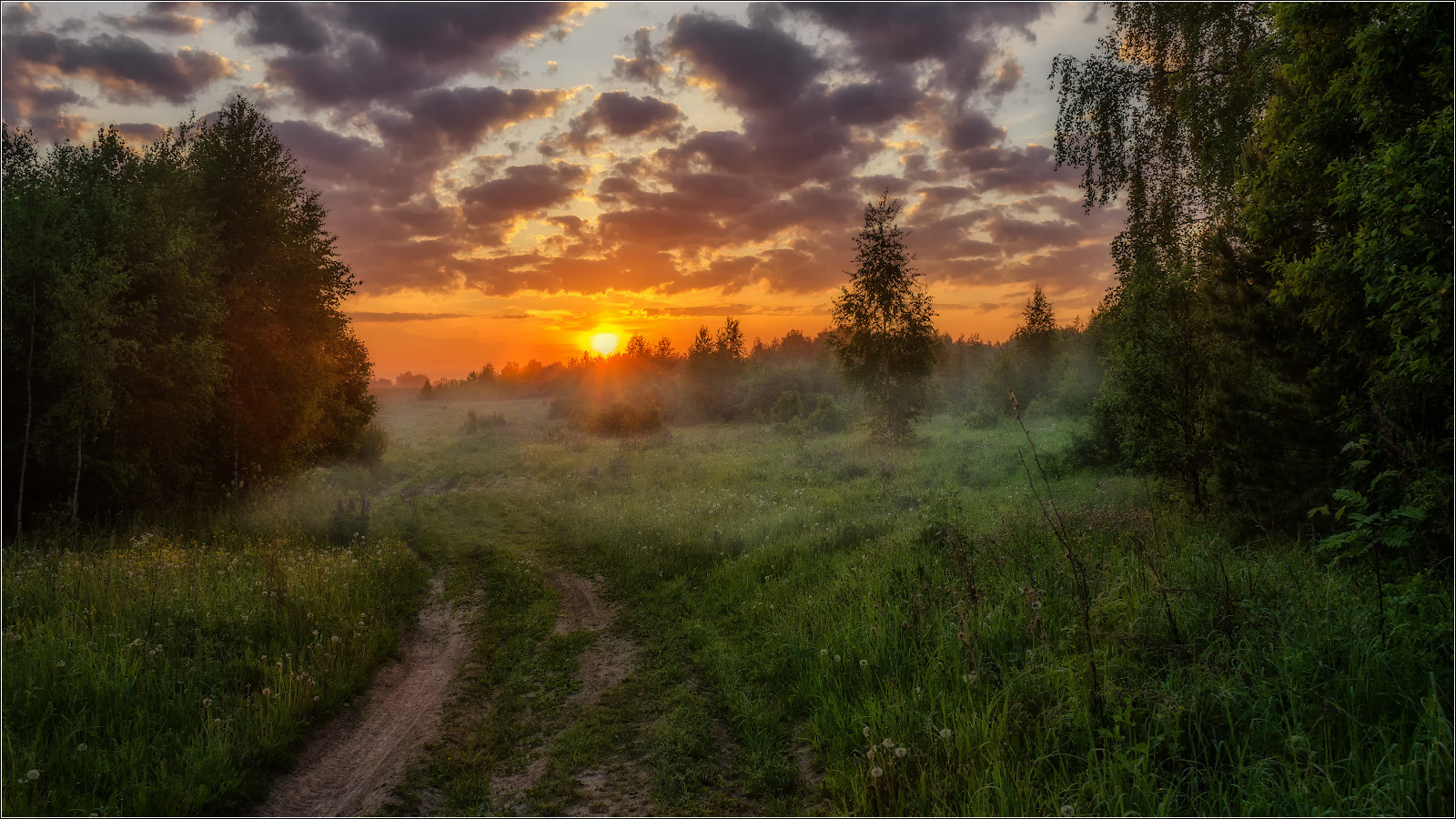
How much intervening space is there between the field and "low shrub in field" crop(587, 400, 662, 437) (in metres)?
31.6

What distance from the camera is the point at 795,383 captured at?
200 feet

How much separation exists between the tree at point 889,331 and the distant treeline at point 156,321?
25068mm

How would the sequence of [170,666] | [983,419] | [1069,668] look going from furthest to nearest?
[983,419] < [170,666] < [1069,668]

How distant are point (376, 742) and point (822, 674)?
16.0 ft

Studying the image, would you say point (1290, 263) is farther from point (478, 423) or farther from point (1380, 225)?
point (478, 423)

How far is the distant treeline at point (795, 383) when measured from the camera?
45562mm

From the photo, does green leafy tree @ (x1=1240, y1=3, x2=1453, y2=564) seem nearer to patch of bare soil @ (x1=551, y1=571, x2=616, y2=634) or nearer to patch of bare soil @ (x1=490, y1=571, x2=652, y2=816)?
patch of bare soil @ (x1=490, y1=571, x2=652, y2=816)

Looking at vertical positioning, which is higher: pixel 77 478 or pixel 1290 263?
pixel 1290 263

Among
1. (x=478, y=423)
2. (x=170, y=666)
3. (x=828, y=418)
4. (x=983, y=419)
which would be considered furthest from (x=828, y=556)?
(x=478, y=423)

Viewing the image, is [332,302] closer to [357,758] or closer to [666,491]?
[666,491]

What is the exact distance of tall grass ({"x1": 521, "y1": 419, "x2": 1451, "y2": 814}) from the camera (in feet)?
14.1

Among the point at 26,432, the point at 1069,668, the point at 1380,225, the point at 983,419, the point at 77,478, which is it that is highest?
the point at 1380,225

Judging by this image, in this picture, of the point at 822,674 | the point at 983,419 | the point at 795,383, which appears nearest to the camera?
the point at 822,674

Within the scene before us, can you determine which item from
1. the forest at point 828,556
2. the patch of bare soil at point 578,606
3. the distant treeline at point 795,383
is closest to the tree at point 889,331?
the distant treeline at point 795,383
